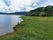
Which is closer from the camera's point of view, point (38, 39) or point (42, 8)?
point (38, 39)

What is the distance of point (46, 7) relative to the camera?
98.9 meters

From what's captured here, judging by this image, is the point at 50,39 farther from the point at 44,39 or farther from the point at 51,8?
the point at 51,8

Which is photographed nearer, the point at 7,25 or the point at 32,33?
the point at 32,33

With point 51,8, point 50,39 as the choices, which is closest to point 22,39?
point 50,39

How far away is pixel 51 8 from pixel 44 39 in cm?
8333

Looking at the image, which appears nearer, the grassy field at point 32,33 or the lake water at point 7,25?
the grassy field at point 32,33

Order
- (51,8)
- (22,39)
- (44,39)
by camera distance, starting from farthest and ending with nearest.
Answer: (51,8) < (44,39) < (22,39)

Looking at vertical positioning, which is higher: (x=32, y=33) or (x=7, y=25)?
(x=32, y=33)

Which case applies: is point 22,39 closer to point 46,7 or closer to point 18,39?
point 18,39

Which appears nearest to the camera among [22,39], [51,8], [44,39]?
[22,39]

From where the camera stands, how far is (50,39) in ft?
50.1

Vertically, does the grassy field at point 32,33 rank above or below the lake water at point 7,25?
above

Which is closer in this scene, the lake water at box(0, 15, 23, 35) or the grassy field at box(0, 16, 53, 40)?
the grassy field at box(0, 16, 53, 40)

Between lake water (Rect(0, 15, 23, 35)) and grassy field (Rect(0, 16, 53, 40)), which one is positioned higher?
grassy field (Rect(0, 16, 53, 40))
